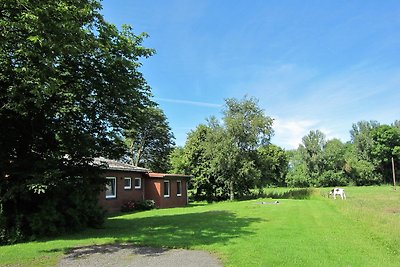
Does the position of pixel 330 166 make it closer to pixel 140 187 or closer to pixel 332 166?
pixel 332 166

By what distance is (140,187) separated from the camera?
29.0 m

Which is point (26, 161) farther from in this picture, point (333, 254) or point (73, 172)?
point (333, 254)

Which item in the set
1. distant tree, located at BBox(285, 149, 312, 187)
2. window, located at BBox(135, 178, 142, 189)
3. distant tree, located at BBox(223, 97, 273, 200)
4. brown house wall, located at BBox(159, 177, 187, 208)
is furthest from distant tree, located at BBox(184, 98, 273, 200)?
distant tree, located at BBox(285, 149, 312, 187)

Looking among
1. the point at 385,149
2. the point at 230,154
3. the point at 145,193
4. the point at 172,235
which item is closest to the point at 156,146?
the point at 230,154

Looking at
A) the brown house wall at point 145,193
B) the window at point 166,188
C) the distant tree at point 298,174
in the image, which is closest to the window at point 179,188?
the brown house wall at point 145,193

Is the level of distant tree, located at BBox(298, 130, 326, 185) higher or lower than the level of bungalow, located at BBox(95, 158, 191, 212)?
higher

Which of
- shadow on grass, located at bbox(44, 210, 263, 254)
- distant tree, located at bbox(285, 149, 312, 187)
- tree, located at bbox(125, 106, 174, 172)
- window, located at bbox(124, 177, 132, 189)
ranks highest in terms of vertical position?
tree, located at bbox(125, 106, 174, 172)

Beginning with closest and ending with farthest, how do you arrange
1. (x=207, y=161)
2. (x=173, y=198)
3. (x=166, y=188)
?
1. (x=166, y=188)
2. (x=173, y=198)
3. (x=207, y=161)

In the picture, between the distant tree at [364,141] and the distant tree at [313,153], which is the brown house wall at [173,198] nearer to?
the distant tree at [313,153]

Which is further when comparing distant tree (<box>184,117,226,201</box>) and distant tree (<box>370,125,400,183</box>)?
distant tree (<box>370,125,400,183</box>)

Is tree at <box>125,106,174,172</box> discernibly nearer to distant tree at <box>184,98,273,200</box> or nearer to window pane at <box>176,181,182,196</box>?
distant tree at <box>184,98,273,200</box>

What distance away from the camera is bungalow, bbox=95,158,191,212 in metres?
25.3

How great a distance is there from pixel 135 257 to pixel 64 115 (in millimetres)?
6926

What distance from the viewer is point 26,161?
1262 centimetres
